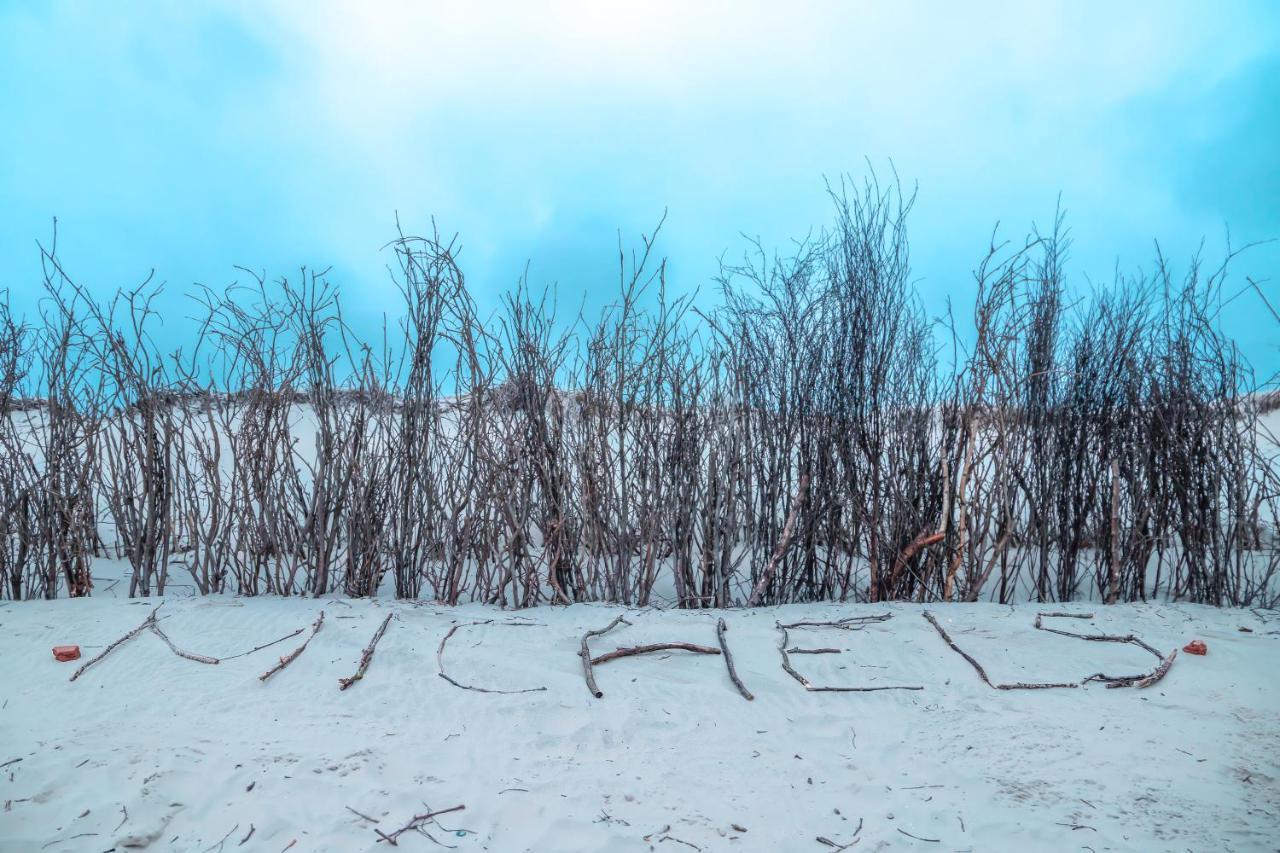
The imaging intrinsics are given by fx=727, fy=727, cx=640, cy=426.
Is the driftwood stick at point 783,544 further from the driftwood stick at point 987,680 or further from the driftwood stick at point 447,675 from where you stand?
the driftwood stick at point 447,675

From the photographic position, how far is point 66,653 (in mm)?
3648

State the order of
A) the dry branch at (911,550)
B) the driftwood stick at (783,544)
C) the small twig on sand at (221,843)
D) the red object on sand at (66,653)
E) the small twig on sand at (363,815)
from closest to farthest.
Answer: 1. the small twig on sand at (221,843)
2. the small twig on sand at (363,815)
3. the red object on sand at (66,653)
4. the dry branch at (911,550)
5. the driftwood stick at (783,544)

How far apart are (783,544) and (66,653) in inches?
164

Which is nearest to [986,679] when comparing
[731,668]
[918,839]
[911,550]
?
[731,668]

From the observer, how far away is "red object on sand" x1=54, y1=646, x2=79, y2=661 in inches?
143

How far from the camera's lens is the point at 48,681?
348 cm

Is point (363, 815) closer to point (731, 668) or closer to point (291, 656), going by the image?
point (291, 656)

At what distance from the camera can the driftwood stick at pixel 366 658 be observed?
3406 mm

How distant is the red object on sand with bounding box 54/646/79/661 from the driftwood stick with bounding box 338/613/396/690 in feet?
4.70

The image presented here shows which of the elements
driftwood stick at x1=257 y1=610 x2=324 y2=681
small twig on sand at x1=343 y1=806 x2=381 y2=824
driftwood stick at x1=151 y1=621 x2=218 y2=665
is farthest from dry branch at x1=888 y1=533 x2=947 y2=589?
driftwood stick at x1=151 y1=621 x2=218 y2=665

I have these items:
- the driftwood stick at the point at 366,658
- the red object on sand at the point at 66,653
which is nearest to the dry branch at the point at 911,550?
the driftwood stick at the point at 366,658

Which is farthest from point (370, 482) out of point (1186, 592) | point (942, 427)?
point (1186, 592)

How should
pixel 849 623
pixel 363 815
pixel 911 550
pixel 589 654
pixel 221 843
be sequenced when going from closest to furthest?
pixel 221 843 → pixel 363 815 → pixel 589 654 → pixel 849 623 → pixel 911 550

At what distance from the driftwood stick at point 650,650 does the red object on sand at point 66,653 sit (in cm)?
262
